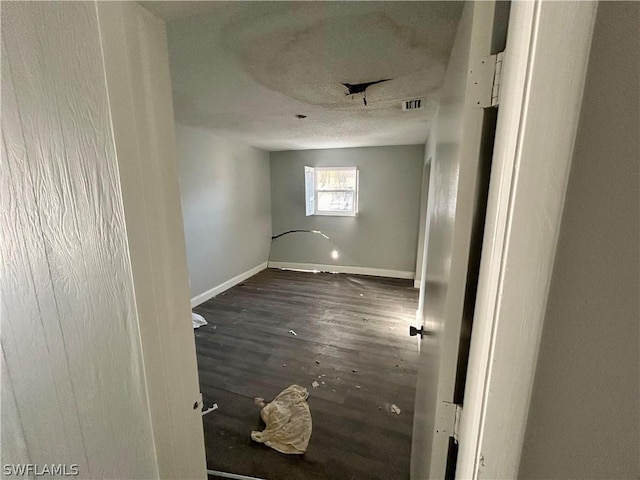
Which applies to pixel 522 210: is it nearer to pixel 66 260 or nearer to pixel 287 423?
pixel 66 260

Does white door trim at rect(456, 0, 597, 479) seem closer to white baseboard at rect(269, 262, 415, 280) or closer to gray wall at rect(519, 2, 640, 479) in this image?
gray wall at rect(519, 2, 640, 479)

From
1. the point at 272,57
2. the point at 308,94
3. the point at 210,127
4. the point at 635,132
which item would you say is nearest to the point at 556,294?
the point at 635,132

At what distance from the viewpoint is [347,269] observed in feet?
16.9

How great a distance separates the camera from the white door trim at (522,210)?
36cm

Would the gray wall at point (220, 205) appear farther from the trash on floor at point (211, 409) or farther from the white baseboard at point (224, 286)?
the trash on floor at point (211, 409)

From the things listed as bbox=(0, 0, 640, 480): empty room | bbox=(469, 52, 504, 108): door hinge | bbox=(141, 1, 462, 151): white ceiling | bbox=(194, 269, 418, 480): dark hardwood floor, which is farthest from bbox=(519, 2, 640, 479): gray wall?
bbox=(194, 269, 418, 480): dark hardwood floor

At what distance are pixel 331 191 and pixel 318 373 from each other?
137 inches

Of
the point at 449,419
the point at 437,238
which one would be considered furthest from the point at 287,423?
the point at 437,238

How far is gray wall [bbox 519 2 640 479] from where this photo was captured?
0.39 metres

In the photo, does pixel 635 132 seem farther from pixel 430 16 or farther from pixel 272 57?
pixel 272 57

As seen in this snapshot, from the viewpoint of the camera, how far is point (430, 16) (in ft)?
3.74

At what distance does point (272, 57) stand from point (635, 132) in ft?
5.18

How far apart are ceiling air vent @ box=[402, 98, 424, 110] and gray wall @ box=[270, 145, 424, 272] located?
225cm

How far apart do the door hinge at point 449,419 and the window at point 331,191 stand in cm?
436
